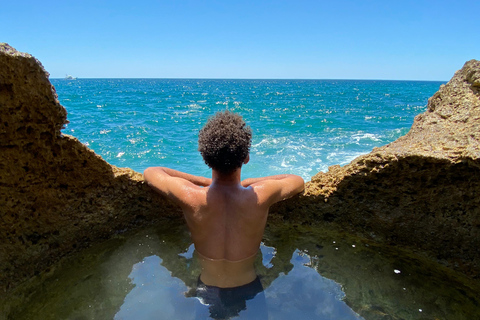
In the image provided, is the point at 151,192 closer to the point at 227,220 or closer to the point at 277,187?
the point at 227,220

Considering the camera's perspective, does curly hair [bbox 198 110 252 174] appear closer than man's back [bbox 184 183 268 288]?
Yes

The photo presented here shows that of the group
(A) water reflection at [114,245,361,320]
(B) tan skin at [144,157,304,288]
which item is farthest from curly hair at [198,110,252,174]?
(A) water reflection at [114,245,361,320]

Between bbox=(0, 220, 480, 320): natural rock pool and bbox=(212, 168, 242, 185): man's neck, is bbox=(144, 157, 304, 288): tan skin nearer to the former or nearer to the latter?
bbox=(212, 168, 242, 185): man's neck

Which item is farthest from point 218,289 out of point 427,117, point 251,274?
point 427,117

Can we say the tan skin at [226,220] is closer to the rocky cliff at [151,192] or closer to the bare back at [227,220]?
the bare back at [227,220]

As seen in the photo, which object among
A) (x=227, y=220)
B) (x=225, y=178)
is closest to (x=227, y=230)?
(x=227, y=220)

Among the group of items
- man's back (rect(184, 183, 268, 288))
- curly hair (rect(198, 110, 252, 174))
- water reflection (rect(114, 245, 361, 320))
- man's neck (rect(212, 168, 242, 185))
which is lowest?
water reflection (rect(114, 245, 361, 320))

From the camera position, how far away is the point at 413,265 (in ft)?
9.29

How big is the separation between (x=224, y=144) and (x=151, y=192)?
1233 mm

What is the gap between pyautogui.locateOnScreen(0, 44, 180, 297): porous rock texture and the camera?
85.3 inches

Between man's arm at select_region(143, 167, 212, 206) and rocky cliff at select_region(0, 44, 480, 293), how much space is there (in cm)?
25

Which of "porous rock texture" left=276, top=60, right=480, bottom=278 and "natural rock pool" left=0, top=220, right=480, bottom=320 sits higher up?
"porous rock texture" left=276, top=60, right=480, bottom=278

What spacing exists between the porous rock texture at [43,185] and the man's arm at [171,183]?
9.7 inches

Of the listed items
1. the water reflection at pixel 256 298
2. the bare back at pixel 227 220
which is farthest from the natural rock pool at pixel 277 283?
the bare back at pixel 227 220
